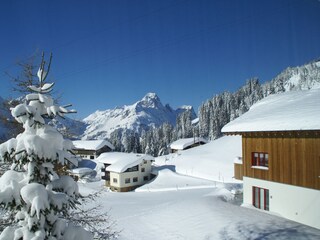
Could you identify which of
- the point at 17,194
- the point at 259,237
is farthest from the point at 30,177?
the point at 259,237

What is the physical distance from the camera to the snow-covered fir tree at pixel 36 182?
15.0 ft

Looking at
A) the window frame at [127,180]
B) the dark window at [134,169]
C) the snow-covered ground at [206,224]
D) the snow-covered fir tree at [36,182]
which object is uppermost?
the snow-covered fir tree at [36,182]

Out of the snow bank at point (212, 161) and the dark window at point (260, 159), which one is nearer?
the dark window at point (260, 159)

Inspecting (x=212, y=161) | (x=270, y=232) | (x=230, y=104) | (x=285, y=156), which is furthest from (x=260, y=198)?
(x=230, y=104)

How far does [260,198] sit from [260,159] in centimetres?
255

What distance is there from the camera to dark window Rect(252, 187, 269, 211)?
17.6 m

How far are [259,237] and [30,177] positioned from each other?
12.1 meters

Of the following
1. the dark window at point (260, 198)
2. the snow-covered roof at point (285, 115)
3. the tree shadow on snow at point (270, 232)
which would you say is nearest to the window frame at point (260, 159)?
the dark window at point (260, 198)

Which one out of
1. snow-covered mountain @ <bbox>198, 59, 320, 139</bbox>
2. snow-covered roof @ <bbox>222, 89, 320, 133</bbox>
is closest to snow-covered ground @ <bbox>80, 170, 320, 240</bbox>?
snow-covered roof @ <bbox>222, 89, 320, 133</bbox>

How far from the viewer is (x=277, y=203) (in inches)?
653

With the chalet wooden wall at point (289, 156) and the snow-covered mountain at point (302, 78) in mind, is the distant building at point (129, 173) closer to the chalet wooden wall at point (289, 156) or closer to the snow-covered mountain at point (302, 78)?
the chalet wooden wall at point (289, 156)

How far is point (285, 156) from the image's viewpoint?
1594cm

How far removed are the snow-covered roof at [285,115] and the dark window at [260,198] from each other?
4089 mm

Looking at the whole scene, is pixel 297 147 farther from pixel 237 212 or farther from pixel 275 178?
pixel 237 212
